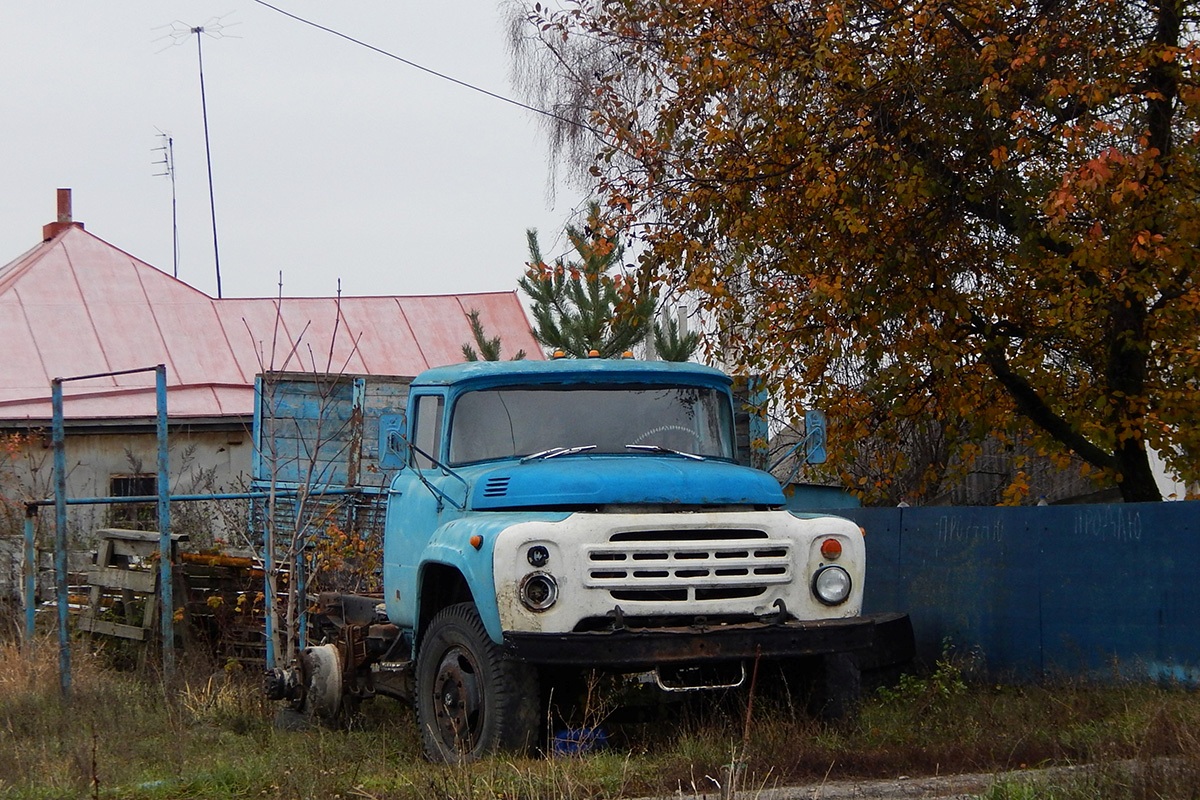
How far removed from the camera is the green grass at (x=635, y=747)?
615 cm

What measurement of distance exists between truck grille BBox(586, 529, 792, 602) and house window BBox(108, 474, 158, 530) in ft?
41.6

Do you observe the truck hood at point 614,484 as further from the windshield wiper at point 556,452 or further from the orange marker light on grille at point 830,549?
the orange marker light on grille at point 830,549

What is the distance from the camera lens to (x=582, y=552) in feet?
22.9

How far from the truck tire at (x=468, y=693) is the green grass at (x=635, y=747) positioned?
21 cm

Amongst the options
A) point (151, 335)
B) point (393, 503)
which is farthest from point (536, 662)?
point (151, 335)

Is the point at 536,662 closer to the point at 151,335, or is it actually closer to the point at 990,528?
the point at 990,528

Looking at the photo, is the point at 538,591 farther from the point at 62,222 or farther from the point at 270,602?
the point at 62,222

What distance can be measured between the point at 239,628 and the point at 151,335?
41.4 ft

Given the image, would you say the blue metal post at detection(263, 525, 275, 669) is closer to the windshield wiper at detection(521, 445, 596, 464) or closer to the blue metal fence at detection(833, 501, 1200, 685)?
the windshield wiper at detection(521, 445, 596, 464)

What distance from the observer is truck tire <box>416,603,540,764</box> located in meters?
6.99

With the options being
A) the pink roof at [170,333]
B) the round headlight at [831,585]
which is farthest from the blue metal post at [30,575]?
the pink roof at [170,333]

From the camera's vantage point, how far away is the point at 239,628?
12.2 m

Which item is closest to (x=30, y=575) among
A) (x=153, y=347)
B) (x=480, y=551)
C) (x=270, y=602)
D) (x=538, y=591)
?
(x=270, y=602)

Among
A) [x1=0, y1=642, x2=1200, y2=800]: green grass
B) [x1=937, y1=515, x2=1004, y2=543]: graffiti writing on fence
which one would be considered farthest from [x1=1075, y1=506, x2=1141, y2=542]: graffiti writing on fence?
[x1=0, y1=642, x2=1200, y2=800]: green grass
